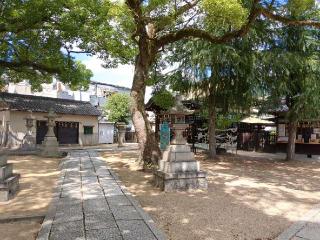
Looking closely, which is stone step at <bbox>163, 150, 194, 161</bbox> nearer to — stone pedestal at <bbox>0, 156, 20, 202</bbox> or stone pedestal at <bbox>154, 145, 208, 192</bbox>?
stone pedestal at <bbox>154, 145, 208, 192</bbox>

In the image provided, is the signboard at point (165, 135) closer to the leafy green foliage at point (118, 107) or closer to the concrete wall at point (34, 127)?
the concrete wall at point (34, 127)

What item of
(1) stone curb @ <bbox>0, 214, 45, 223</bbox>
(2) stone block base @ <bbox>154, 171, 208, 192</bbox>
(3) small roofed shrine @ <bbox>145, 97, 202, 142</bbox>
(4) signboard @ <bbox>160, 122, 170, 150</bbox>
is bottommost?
(1) stone curb @ <bbox>0, 214, 45, 223</bbox>

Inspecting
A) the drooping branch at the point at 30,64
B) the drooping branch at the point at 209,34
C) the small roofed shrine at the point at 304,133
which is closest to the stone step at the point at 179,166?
the drooping branch at the point at 209,34

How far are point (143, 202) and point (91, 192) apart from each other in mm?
1411

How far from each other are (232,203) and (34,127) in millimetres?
23149

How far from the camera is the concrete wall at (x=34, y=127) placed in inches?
1037

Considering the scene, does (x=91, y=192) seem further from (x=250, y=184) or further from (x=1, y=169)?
(x=250, y=184)

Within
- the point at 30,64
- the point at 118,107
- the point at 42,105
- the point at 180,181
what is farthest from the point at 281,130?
the point at 42,105

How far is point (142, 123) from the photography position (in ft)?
42.4

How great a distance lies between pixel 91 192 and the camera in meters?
8.23

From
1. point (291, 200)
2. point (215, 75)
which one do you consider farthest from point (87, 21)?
point (291, 200)

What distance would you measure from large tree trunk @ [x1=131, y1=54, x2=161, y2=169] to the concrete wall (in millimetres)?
15024

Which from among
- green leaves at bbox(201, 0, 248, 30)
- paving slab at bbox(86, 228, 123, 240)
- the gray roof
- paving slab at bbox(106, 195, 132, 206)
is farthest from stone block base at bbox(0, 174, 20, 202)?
the gray roof

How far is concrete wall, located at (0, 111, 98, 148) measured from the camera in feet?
86.4
